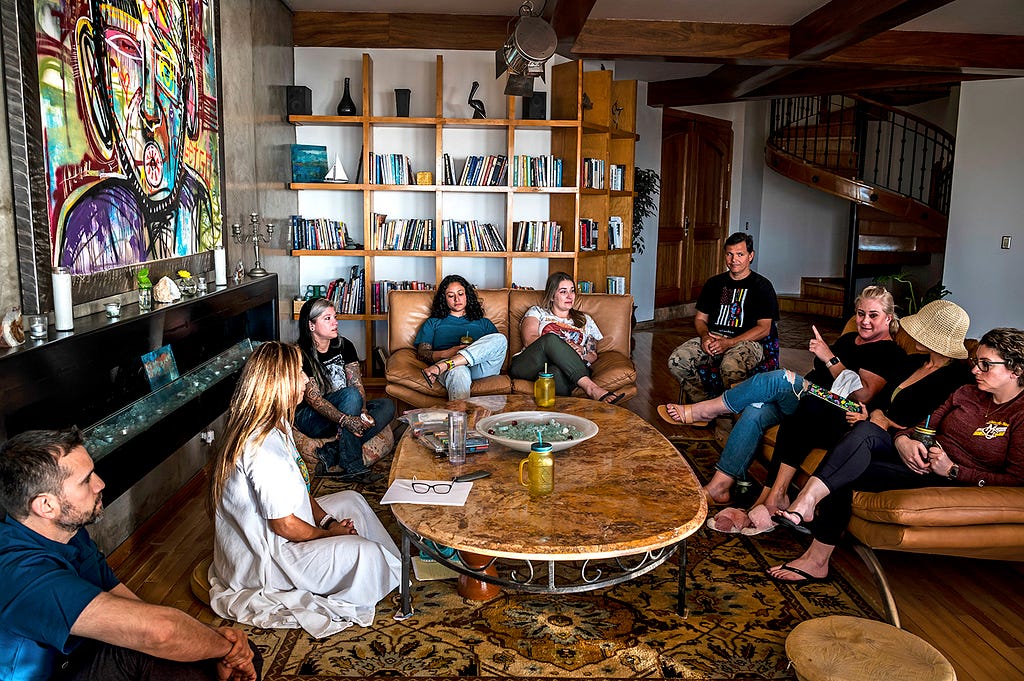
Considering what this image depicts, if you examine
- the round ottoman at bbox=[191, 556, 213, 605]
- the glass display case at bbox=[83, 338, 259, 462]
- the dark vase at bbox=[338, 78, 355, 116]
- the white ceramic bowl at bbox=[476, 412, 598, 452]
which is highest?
the dark vase at bbox=[338, 78, 355, 116]

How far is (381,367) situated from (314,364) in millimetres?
2164

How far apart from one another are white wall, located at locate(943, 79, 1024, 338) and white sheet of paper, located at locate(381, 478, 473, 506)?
568cm

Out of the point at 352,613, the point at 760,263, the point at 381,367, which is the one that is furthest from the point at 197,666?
the point at 760,263

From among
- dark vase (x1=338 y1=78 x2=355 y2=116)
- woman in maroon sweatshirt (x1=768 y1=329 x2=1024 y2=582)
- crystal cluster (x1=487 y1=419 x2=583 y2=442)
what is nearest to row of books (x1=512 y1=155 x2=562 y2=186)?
dark vase (x1=338 y1=78 x2=355 y2=116)

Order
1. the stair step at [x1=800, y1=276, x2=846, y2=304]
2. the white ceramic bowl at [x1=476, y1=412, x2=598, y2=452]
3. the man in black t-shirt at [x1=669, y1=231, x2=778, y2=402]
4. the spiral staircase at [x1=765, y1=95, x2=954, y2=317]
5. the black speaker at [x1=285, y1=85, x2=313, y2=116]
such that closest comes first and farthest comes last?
the white ceramic bowl at [x1=476, y1=412, x2=598, y2=452] → the man in black t-shirt at [x1=669, y1=231, x2=778, y2=402] → the black speaker at [x1=285, y1=85, x2=313, y2=116] → the spiral staircase at [x1=765, y1=95, x2=954, y2=317] → the stair step at [x1=800, y1=276, x2=846, y2=304]

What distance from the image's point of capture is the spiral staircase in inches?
353

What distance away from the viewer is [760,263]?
1099 centimetres

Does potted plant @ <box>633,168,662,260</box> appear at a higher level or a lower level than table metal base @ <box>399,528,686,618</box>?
higher

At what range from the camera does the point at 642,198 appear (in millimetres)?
9047

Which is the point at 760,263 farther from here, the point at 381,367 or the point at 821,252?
the point at 381,367

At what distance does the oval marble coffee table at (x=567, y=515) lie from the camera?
2.19 metres

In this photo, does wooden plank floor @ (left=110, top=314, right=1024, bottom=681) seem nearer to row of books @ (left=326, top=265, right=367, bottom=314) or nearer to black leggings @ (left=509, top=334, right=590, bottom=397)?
black leggings @ (left=509, top=334, right=590, bottom=397)

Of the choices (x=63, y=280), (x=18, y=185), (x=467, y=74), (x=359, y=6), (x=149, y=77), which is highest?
(x=359, y=6)

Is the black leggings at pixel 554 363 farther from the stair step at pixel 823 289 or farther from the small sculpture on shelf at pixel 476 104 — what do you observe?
the stair step at pixel 823 289
